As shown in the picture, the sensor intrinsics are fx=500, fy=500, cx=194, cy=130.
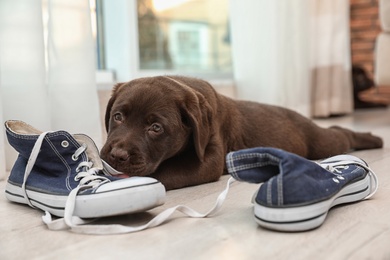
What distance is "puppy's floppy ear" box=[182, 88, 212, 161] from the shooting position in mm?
1505

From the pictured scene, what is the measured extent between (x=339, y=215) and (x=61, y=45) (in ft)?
4.16

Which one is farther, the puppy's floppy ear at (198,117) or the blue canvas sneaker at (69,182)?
the puppy's floppy ear at (198,117)

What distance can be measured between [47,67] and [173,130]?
2.50ft

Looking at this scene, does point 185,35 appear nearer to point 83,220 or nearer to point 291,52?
point 291,52

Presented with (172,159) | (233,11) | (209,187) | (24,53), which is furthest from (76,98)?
(233,11)

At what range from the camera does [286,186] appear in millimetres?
990

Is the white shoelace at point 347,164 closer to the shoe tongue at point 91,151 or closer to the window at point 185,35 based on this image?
the shoe tongue at point 91,151

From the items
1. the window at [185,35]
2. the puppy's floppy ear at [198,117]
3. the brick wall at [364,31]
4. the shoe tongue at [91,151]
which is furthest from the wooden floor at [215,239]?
the brick wall at [364,31]

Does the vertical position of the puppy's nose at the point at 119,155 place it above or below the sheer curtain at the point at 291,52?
below

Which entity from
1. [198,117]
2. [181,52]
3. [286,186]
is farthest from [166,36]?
[286,186]

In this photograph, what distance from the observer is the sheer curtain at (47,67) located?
178 cm

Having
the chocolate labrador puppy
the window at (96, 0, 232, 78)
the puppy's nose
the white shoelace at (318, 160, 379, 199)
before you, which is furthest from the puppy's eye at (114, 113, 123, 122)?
the window at (96, 0, 232, 78)

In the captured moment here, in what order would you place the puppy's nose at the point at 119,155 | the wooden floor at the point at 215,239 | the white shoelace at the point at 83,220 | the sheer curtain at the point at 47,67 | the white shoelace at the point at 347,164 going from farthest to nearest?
the sheer curtain at the point at 47,67
the puppy's nose at the point at 119,155
the white shoelace at the point at 347,164
the white shoelace at the point at 83,220
the wooden floor at the point at 215,239

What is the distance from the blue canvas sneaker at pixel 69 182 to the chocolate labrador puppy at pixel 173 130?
0.36ft
